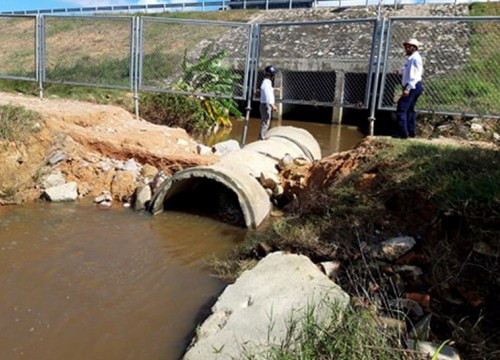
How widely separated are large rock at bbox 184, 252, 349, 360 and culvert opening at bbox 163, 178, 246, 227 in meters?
2.53

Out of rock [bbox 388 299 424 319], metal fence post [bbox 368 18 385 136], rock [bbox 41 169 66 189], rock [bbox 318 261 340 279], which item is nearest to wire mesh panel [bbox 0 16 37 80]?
rock [bbox 41 169 66 189]

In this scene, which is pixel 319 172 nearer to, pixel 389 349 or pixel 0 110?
pixel 389 349

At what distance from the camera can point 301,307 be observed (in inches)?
134

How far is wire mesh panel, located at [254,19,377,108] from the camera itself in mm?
15949

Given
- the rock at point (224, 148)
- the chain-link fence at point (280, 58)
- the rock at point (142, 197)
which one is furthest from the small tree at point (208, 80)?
the rock at point (142, 197)

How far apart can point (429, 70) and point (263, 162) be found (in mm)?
9248

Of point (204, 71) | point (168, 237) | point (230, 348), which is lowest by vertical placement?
point (168, 237)

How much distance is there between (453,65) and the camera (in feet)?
49.2

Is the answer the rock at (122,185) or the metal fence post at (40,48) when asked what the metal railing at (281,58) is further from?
the rock at (122,185)

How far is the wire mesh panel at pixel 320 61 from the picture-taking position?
628 inches

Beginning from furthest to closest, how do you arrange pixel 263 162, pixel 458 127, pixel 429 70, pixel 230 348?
pixel 429 70 → pixel 458 127 → pixel 263 162 → pixel 230 348

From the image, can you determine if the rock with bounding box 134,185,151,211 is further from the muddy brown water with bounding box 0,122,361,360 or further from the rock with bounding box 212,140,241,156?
the rock with bounding box 212,140,241,156

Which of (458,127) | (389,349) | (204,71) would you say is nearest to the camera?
(389,349)

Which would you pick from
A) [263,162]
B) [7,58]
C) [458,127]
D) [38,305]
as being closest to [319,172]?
[263,162]
